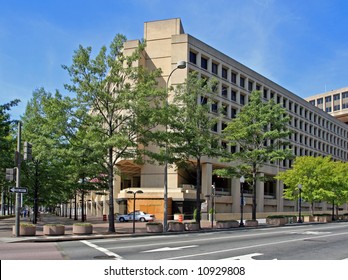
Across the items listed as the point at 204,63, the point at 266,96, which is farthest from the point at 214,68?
the point at 266,96

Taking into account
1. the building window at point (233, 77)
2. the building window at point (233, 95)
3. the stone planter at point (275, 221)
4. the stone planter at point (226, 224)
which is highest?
the building window at point (233, 77)

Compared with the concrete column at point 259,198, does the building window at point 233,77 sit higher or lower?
higher

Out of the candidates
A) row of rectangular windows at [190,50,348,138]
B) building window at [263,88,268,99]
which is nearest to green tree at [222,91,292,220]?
row of rectangular windows at [190,50,348,138]

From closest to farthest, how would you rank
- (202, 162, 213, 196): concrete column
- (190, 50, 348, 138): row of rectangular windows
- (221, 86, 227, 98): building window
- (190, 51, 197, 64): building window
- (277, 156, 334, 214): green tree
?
(277, 156, 334, 214): green tree → (202, 162, 213, 196): concrete column → (190, 51, 197, 64): building window → (190, 50, 348, 138): row of rectangular windows → (221, 86, 227, 98): building window

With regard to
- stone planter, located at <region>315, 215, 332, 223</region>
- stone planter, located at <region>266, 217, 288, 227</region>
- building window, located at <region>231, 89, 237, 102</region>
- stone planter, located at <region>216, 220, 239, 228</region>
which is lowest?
stone planter, located at <region>315, 215, 332, 223</region>

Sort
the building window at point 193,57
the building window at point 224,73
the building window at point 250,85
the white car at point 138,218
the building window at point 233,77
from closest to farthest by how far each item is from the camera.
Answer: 1. the white car at point 138,218
2. the building window at point 193,57
3. the building window at point 224,73
4. the building window at point 233,77
5. the building window at point 250,85

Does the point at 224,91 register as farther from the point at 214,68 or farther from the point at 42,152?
the point at 42,152

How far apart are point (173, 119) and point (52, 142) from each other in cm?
854

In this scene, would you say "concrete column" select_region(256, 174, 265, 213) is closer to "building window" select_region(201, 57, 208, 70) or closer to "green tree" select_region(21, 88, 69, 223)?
"building window" select_region(201, 57, 208, 70)

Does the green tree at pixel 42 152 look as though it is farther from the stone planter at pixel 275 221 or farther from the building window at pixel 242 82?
the building window at pixel 242 82

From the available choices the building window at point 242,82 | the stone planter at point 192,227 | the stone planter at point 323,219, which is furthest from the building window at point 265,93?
the stone planter at point 192,227

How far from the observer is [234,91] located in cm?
6309

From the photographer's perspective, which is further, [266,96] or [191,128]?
[266,96]

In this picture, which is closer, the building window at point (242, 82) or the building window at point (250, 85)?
the building window at point (242, 82)
